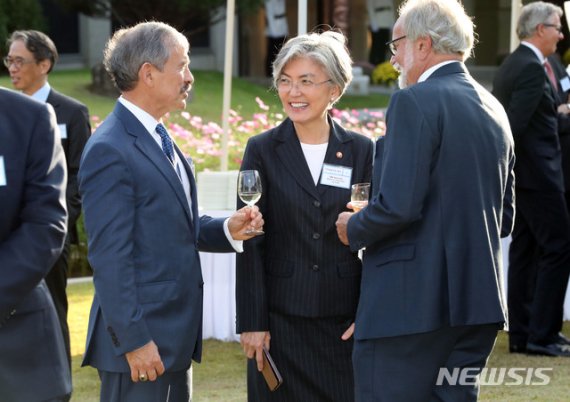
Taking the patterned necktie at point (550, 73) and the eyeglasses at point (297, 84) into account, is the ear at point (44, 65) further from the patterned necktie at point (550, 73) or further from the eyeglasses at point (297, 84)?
the patterned necktie at point (550, 73)

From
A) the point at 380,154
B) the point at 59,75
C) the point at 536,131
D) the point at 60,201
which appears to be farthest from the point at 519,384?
the point at 59,75

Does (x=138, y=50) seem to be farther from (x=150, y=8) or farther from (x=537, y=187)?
(x=150, y=8)

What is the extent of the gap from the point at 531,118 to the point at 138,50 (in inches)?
125

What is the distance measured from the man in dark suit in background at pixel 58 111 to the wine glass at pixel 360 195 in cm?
231

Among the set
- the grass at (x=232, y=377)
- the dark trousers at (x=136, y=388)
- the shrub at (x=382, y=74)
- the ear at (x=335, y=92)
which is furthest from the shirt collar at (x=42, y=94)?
the shrub at (x=382, y=74)

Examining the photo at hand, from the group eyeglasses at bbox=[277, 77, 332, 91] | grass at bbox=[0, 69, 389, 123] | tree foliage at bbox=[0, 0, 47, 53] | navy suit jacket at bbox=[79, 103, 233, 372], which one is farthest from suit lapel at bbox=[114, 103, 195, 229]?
tree foliage at bbox=[0, 0, 47, 53]

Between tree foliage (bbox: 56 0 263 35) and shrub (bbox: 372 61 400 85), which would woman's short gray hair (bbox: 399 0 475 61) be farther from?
tree foliage (bbox: 56 0 263 35)

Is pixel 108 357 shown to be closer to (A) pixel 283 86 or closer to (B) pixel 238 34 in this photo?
(A) pixel 283 86

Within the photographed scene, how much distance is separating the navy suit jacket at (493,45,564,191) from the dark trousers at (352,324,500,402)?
279cm

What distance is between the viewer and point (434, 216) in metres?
2.92

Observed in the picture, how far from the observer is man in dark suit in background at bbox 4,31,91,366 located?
17.1 ft

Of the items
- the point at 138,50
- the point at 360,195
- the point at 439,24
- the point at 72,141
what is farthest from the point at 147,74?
the point at 72,141

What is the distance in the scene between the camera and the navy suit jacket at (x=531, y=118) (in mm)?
5598

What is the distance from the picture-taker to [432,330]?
291 cm
